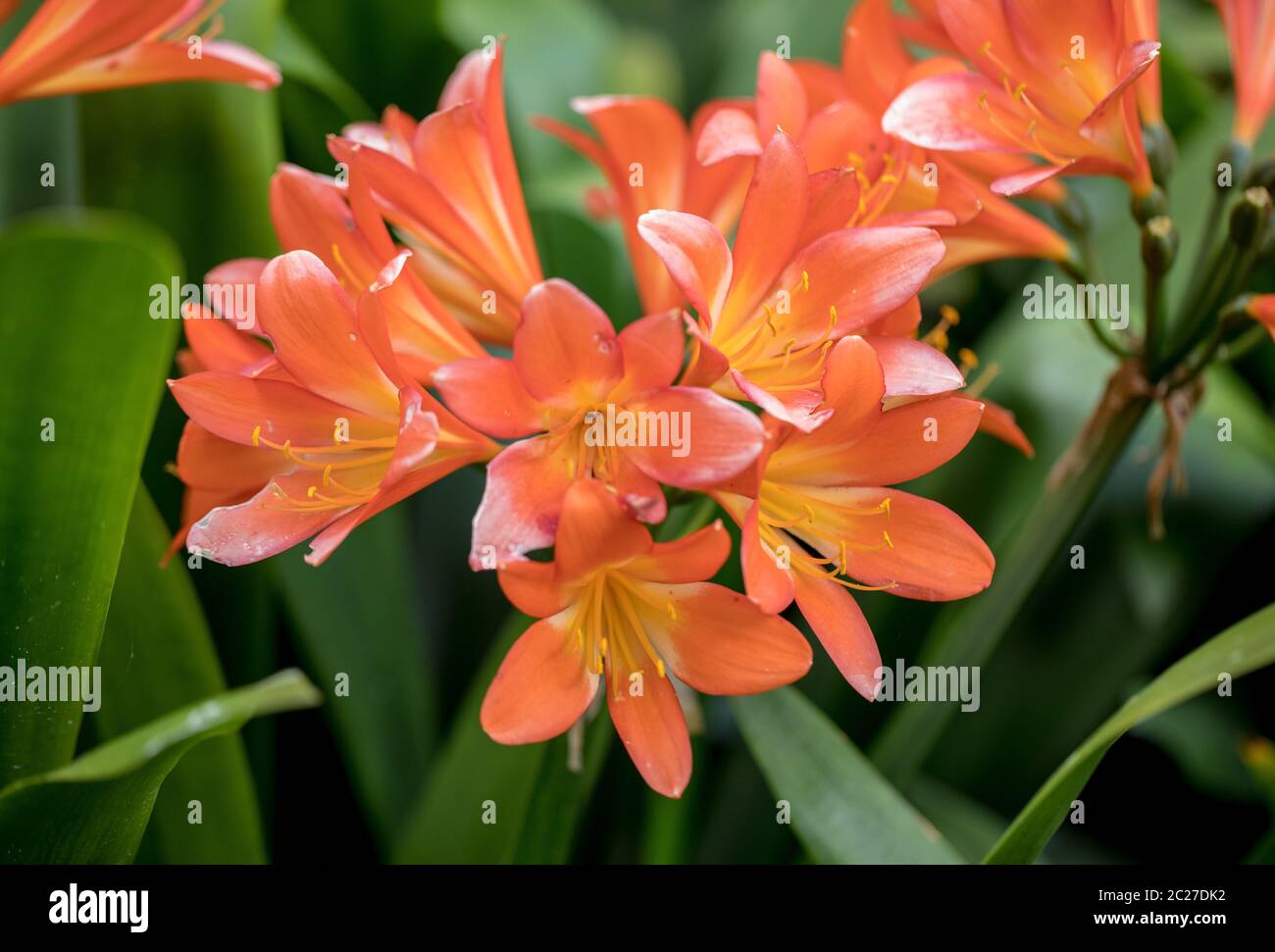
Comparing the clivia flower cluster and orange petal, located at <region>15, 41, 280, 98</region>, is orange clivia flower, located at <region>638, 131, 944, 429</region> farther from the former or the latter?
orange petal, located at <region>15, 41, 280, 98</region>

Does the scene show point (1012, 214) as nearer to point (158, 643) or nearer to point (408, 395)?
point (408, 395)

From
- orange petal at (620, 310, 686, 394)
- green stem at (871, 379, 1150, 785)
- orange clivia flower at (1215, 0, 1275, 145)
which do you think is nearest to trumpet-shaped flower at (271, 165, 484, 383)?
orange petal at (620, 310, 686, 394)

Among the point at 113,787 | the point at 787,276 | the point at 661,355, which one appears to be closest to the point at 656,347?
the point at 661,355

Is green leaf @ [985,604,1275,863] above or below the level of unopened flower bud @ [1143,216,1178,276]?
below

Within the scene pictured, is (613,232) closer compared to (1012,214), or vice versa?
(1012,214)

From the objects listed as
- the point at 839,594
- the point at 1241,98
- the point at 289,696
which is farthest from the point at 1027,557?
the point at 289,696

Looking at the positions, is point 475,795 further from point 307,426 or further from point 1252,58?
point 1252,58
